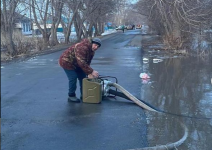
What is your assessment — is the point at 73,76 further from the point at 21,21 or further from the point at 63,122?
the point at 21,21

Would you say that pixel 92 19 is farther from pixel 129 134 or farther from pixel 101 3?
pixel 129 134

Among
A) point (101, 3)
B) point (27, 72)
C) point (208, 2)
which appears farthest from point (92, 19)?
point (27, 72)

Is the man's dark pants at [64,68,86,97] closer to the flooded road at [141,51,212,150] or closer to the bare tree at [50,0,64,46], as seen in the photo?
the flooded road at [141,51,212,150]

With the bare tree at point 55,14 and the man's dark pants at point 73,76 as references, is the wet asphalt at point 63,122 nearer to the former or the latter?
the man's dark pants at point 73,76

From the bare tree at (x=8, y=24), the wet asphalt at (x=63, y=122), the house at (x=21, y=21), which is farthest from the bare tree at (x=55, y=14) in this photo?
the wet asphalt at (x=63, y=122)

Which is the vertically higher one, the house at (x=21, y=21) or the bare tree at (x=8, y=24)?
the house at (x=21, y=21)

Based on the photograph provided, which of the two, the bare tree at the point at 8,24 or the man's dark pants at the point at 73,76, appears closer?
the man's dark pants at the point at 73,76

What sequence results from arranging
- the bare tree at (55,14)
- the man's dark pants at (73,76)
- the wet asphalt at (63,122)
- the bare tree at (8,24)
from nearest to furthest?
the wet asphalt at (63,122)
the man's dark pants at (73,76)
the bare tree at (8,24)
the bare tree at (55,14)

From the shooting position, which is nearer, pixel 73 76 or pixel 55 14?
pixel 73 76

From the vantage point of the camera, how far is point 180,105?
782 cm

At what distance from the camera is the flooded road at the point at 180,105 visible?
561 cm

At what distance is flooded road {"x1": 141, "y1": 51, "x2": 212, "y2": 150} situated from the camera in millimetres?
5613

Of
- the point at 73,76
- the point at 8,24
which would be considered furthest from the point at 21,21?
the point at 73,76

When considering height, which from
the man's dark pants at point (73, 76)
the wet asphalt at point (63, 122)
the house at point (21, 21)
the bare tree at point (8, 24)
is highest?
the house at point (21, 21)
